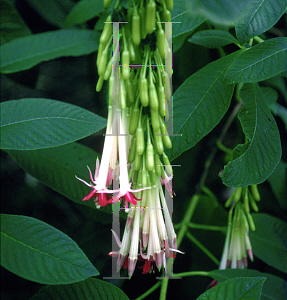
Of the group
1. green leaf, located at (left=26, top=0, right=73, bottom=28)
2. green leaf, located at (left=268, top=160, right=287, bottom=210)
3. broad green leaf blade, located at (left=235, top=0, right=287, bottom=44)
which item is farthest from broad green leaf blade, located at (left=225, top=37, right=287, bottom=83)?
green leaf, located at (left=26, top=0, right=73, bottom=28)

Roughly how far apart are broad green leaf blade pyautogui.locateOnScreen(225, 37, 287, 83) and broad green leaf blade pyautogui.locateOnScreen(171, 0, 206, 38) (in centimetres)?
8

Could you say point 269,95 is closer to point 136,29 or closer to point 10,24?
point 136,29

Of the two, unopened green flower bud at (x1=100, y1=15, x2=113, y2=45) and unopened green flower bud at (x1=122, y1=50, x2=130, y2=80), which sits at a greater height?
unopened green flower bud at (x1=100, y1=15, x2=113, y2=45)

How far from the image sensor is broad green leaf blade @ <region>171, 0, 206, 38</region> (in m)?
0.43

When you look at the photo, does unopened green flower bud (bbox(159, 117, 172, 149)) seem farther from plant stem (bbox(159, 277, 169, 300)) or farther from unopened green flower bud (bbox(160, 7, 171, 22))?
plant stem (bbox(159, 277, 169, 300))

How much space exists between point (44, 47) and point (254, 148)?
485 millimetres

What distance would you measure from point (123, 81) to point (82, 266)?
252 millimetres

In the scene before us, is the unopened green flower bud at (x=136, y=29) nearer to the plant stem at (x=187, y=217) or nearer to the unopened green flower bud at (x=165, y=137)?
the unopened green flower bud at (x=165, y=137)

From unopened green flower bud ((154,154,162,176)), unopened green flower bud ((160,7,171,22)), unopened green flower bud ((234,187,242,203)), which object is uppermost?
unopened green flower bud ((160,7,171,22))

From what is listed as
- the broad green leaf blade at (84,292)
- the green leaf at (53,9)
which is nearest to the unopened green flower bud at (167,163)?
the broad green leaf blade at (84,292)

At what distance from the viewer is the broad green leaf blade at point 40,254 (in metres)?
0.41

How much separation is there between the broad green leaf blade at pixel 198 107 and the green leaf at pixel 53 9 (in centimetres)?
43

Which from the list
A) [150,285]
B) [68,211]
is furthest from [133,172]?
[68,211]

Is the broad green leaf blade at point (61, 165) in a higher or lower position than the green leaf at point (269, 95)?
lower
